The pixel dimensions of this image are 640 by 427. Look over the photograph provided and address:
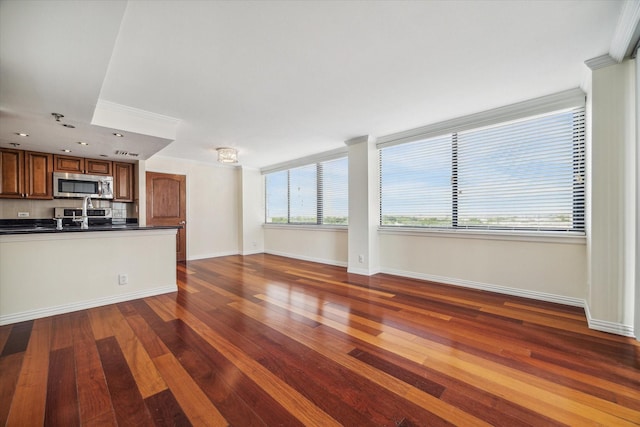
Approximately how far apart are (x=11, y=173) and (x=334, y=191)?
5.39m

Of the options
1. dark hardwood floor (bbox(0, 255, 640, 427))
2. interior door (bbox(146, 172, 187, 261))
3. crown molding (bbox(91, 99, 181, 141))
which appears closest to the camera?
dark hardwood floor (bbox(0, 255, 640, 427))

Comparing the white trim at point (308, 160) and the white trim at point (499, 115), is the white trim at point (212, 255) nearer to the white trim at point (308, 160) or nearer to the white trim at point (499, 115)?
the white trim at point (308, 160)

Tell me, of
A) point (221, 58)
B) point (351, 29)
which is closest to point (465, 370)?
point (351, 29)

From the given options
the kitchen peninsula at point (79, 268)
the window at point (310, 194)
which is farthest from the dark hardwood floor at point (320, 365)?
the window at point (310, 194)

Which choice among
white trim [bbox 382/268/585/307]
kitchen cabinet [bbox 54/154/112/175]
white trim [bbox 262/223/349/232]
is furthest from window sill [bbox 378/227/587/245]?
kitchen cabinet [bbox 54/154/112/175]

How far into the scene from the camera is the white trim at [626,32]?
5.68 feet

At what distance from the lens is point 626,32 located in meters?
1.94

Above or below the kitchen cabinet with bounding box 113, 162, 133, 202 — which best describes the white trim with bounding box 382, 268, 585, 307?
below

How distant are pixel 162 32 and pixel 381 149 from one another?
12.1ft

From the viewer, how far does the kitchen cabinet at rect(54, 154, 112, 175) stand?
4602mm

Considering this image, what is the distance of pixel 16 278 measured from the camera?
109 inches

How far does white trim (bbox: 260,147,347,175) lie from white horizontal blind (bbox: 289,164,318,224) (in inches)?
5.8

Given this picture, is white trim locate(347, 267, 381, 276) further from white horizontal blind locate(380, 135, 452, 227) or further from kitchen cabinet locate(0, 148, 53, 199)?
kitchen cabinet locate(0, 148, 53, 199)

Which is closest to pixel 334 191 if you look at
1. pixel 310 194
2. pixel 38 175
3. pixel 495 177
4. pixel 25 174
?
pixel 310 194
